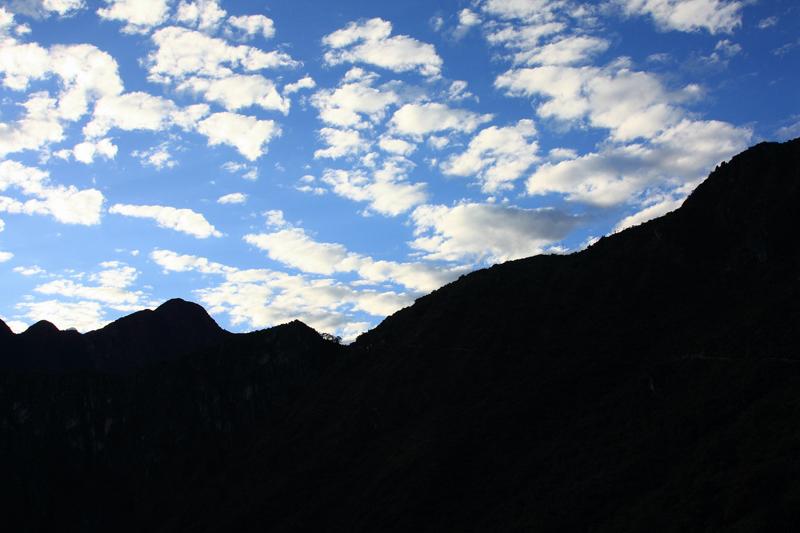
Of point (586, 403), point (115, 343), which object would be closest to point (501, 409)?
point (586, 403)

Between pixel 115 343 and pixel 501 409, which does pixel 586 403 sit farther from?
pixel 115 343

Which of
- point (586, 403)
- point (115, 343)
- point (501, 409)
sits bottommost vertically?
point (586, 403)

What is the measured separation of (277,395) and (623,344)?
69.2 m

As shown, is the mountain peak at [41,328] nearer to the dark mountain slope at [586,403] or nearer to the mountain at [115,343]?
the mountain at [115,343]

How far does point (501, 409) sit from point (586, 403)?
33.0 feet

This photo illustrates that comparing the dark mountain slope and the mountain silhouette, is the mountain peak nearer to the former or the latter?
the mountain silhouette

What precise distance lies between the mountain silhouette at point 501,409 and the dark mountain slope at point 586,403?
24cm

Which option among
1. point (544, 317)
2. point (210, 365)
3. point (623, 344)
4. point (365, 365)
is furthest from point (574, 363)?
point (210, 365)

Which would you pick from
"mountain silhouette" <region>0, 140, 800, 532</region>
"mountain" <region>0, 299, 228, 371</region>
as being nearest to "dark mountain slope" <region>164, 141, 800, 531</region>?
"mountain silhouette" <region>0, 140, 800, 532</region>

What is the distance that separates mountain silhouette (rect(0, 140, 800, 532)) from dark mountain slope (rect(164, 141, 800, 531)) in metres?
0.24

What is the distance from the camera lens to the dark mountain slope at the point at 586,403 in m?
46.6

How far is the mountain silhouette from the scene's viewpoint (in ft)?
164

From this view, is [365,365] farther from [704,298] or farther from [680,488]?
[680,488]

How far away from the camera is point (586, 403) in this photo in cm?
6794
